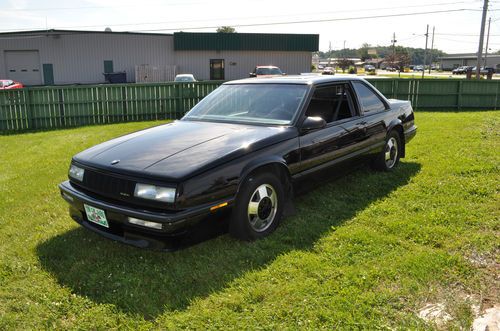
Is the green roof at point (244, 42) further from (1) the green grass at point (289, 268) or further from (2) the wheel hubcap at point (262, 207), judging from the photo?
(2) the wheel hubcap at point (262, 207)

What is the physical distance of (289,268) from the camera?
3.37m

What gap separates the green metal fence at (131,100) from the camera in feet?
37.9

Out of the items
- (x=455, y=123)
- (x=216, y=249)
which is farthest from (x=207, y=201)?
(x=455, y=123)

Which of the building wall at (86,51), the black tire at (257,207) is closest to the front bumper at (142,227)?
the black tire at (257,207)

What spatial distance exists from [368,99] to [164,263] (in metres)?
3.54

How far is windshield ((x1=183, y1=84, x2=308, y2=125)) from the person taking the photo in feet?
14.5

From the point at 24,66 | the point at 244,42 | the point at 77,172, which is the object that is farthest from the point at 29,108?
the point at 244,42

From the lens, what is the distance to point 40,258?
3668 millimetres

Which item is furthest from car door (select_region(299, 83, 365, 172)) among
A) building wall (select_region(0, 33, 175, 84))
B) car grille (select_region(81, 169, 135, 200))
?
building wall (select_region(0, 33, 175, 84))

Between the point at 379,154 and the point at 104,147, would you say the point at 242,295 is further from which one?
the point at 379,154

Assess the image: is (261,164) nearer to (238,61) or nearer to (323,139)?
(323,139)

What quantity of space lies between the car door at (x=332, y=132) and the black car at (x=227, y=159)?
0.04 ft

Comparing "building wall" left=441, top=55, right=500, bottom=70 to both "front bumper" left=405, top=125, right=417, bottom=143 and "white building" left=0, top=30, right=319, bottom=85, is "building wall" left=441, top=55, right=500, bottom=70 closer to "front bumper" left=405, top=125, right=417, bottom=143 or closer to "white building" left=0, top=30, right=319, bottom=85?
"white building" left=0, top=30, right=319, bottom=85

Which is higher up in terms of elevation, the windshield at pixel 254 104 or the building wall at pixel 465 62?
the building wall at pixel 465 62
